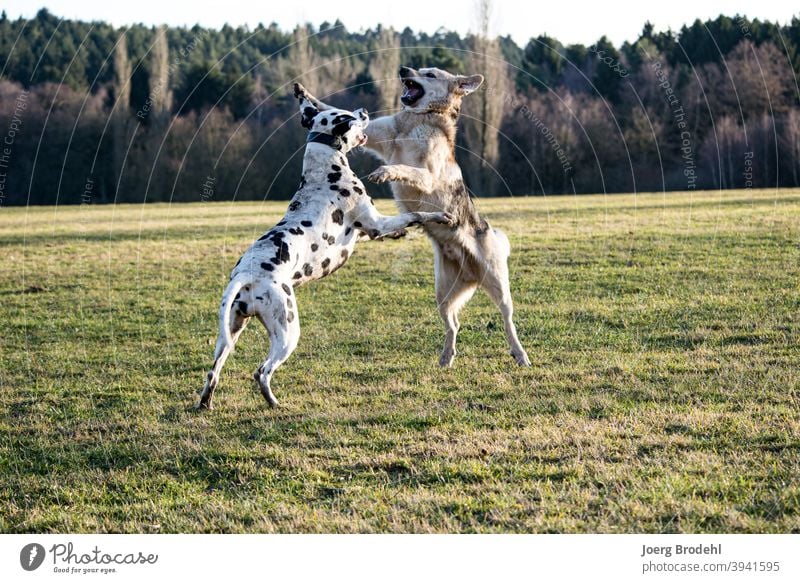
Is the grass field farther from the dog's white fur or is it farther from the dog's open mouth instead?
the dog's open mouth

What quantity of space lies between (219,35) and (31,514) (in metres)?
62.9

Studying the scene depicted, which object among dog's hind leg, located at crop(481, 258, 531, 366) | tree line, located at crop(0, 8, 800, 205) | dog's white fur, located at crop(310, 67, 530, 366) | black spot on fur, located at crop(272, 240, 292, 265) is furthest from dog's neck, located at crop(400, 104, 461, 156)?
tree line, located at crop(0, 8, 800, 205)

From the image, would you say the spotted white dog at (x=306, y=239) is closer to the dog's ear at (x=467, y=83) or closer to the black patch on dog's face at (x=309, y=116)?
the black patch on dog's face at (x=309, y=116)

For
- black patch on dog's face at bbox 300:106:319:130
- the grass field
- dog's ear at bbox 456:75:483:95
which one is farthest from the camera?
dog's ear at bbox 456:75:483:95

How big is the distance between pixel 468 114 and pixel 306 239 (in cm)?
2650

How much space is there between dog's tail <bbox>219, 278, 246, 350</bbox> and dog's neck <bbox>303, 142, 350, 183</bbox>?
5.22 feet

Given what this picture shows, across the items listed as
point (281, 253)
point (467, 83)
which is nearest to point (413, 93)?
point (467, 83)

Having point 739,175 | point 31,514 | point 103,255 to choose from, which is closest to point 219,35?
point 739,175

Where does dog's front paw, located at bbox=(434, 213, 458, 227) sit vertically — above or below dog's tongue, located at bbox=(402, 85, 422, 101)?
below

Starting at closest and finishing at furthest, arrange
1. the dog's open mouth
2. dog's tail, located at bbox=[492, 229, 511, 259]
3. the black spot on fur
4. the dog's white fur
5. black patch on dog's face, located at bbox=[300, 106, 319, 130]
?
the black spot on fur → black patch on dog's face, located at bbox=[300, 106, 319, 130] → the dog's white fur → the dog's open mouth → dog's tail, located at bbox=[492, 229, 511, 259]

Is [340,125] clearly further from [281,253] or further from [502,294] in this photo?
[502,294]

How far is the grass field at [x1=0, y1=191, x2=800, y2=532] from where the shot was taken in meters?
6.15

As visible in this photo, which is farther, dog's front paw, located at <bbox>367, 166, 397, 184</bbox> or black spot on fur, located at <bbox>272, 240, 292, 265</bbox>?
dog's front paw, located at <bbox>367, 166, 397, 184</bbox>

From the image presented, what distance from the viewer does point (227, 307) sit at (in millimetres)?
7992
